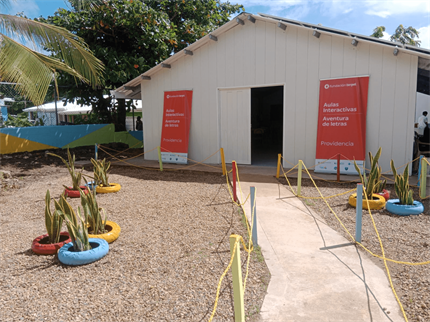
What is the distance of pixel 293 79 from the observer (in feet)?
31.4

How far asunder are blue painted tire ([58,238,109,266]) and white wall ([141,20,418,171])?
710cm

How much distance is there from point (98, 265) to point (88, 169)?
757 cm

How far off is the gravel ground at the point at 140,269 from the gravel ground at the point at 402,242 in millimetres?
1410

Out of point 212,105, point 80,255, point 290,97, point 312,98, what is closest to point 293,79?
point 290,97

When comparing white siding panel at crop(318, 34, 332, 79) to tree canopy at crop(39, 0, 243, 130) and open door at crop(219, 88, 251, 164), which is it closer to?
open door at crop(219, 88, 251, 164)

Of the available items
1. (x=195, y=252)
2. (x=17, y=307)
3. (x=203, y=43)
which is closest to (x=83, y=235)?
(x=17, y=307)

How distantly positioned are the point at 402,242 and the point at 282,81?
6.44 meters

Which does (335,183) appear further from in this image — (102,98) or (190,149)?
(102,98)

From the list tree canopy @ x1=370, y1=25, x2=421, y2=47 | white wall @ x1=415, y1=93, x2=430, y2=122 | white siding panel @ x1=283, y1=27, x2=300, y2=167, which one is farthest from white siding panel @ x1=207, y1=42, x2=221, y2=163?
tree canopy @ x1=370, y1=25, x2=421, y2=47

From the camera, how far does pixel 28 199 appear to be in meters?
7.25

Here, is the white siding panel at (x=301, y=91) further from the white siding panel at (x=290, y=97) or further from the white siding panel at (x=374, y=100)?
the white siding panel at (x=374, y=100)

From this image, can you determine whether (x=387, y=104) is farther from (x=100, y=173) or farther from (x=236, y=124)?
(x=100, y=173)

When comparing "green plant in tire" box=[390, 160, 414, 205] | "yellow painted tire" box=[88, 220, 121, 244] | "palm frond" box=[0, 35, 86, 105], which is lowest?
"yellow painted tire" box=[88, 220, 121, 244]

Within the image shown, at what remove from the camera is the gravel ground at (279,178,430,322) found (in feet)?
10.2
